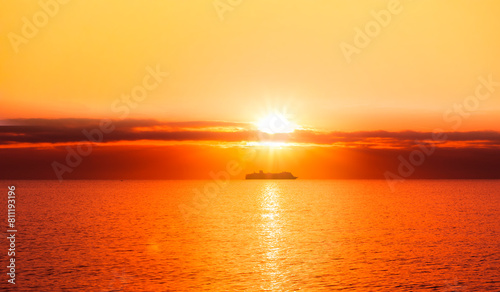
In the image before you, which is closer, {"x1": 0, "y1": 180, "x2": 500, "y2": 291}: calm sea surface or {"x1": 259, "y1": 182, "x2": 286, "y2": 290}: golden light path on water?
{"x1": 0, "y1": 180, "x2": 500, "y2": 291}: calm sea surface

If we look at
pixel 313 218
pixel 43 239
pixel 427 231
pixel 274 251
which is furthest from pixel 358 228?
pixel 43 239

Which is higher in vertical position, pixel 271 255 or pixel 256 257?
pixel 271 255

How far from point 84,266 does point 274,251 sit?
81.0 feet

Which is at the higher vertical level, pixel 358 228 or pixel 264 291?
pixel 358 228

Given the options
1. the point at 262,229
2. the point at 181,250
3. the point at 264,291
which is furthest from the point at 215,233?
the point at 264,291

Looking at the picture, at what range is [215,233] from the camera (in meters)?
91.1

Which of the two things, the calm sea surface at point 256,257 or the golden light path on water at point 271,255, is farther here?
the golden light path on water at point 271,255

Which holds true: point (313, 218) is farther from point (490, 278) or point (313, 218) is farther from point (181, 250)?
point (490, 278)

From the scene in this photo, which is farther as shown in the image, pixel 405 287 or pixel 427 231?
pixel 427 231

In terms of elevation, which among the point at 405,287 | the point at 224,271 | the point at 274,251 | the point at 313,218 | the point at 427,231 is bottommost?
the point at 405,287

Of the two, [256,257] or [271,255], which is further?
[271,255]

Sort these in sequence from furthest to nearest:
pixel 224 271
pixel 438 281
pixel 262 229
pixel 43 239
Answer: pixel 262 229 → pixel 43 239 → pixel 224 271 → pixel 438 281

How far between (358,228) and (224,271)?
49.6 m

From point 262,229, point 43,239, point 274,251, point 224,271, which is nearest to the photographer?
point 224,271
